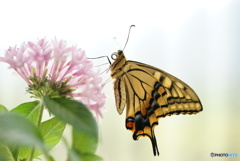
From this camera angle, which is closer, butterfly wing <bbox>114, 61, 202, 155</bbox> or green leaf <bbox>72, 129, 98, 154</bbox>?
green leaf <bbox>72, 129, 98, 154</bbox>

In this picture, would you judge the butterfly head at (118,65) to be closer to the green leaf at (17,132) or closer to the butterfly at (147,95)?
the butterfly at (147,95)

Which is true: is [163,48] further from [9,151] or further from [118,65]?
[9,151]

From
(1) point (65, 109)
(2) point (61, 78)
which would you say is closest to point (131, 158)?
(2) point (61, 78)

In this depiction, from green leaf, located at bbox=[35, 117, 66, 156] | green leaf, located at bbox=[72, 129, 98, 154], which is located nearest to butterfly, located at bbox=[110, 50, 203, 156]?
green leaf, located at bbox=[35, 117, 66, 156]

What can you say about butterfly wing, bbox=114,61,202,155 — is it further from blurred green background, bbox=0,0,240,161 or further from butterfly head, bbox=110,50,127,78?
blurred green background, bbox=0,0,240,161

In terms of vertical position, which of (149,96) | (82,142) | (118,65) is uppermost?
(118,65)

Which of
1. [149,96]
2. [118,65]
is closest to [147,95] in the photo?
[149,96]

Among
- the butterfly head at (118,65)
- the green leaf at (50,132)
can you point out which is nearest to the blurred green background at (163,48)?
the butterfly head at (118,65)
